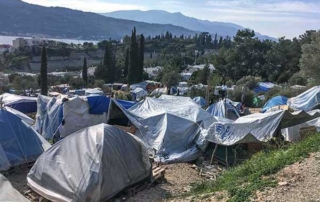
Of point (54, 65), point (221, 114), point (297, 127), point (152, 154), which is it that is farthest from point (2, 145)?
point (54, 65)

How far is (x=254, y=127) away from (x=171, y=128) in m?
2.99

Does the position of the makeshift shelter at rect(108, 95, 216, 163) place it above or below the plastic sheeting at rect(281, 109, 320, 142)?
below

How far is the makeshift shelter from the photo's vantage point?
40.2 ft

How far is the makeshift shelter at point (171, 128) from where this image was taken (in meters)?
12.3

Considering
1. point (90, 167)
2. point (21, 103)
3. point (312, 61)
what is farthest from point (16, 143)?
point (312, 61)

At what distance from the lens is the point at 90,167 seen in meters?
7.75

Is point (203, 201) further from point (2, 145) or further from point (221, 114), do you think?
point (221, 114)

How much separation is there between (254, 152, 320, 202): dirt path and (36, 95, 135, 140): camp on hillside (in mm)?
9185

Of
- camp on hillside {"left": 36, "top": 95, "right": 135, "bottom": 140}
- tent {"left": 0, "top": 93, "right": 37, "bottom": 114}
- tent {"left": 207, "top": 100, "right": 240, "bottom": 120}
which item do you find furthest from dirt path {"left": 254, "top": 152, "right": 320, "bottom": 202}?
tent {"left": 0, "top": 93, "right": 37, "bottom": 114}

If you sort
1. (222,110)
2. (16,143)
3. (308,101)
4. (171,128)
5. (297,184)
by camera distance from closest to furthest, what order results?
(297,184) → (16,143) → (171,128) → (222,110) → (308,101)

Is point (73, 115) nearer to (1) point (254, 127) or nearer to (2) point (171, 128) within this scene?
(2) point (171, 128)

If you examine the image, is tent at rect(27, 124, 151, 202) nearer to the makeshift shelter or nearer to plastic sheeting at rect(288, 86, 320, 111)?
the makeshift shelter

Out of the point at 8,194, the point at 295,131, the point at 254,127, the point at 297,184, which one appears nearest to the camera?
the point at 8,194

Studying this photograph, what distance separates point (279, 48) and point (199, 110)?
129 feet
